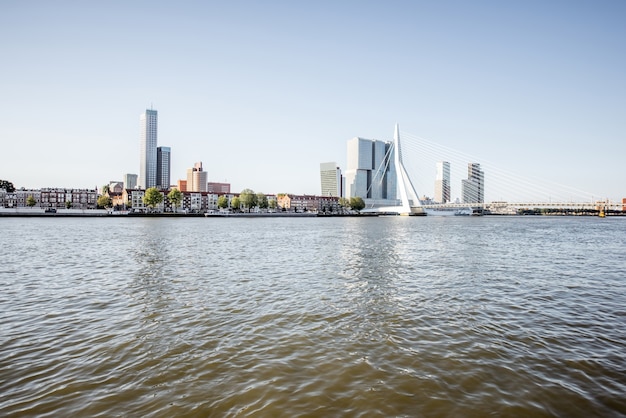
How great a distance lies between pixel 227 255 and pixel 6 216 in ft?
310

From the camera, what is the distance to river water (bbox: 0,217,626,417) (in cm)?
530

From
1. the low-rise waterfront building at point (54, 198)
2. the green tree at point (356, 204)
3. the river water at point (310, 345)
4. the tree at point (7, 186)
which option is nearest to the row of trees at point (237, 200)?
the green tree at point (356, 204)

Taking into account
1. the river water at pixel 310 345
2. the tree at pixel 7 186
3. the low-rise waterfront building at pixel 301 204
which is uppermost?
the tree at pixel 7 186

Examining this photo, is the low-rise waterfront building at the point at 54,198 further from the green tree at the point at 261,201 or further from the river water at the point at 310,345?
the river water at the point at 310,345

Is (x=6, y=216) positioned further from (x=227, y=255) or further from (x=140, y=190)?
(x=227, y=255)

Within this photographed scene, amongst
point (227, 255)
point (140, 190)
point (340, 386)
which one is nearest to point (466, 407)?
point (340, 386)

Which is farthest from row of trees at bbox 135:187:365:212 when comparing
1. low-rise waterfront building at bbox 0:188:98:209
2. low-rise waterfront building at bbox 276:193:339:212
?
low-rise waterfront building at bbox 0:188:98:209

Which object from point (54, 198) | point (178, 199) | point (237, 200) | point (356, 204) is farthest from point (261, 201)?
point (54, 198)

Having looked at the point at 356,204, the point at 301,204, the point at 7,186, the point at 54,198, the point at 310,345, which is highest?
the point at 7,186

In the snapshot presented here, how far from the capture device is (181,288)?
12805 mm

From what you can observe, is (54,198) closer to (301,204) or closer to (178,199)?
(178,199)

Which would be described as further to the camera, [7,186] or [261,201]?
[7,186]

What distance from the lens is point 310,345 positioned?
7.46 meters

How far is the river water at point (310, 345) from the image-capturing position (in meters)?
5.30
